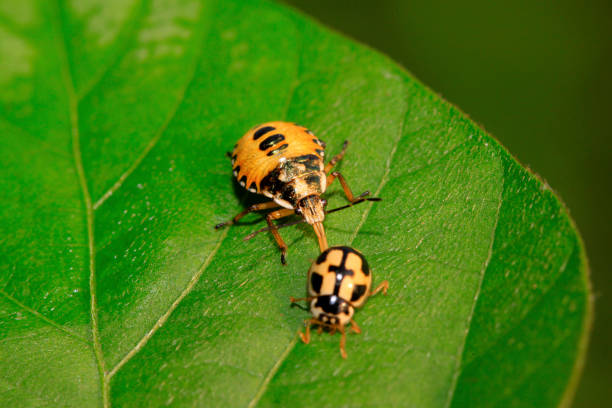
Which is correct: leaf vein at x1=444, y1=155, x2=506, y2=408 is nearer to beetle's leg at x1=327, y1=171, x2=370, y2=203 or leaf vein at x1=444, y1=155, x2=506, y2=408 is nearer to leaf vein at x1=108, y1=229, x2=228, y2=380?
beetle's leg at x1=327, y1=171, x2=370, y2=203

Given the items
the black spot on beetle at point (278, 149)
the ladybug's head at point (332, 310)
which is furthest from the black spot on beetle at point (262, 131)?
the ladybug's head at point (332, 310)

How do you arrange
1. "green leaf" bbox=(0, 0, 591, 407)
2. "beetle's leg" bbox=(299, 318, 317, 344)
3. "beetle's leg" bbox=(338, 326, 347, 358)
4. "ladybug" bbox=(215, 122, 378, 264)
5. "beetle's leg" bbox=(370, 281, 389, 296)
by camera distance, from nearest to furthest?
"green leaf" bbox=(0, 0, 591, 407) → "beetle's leg" bbox=(338, 326, 347, 358) → "beetle's leg" bbox=(299, 318, 317, 344) → "beetle's leg" bbox=(370, 281, 389, 296) → "ladybug" bbox=(215, 122, 378, 264)

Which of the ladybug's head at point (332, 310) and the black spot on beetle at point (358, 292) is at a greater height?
the black spot on beetle at point (358, 292)

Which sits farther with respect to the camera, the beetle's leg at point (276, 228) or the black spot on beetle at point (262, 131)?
the black spot on beetle at point (262, 131)

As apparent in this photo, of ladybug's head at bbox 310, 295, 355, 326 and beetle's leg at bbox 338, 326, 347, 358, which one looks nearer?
beetle's leg at bbox 338, 326, 347, 358

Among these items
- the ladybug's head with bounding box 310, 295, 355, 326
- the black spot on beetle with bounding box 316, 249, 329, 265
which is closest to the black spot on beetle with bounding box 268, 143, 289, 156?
the black spot on beetle with bounding box 316, 249, 329, 265

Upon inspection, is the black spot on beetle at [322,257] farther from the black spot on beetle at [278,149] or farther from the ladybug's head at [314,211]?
the black spot on beetle at [278,149]

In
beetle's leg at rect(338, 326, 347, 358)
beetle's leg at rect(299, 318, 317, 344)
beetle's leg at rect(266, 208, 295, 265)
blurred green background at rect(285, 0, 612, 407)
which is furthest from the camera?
blurred green background at rect(285, 0, 612, 407)

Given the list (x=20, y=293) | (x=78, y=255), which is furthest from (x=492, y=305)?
(x=20, y=293)
